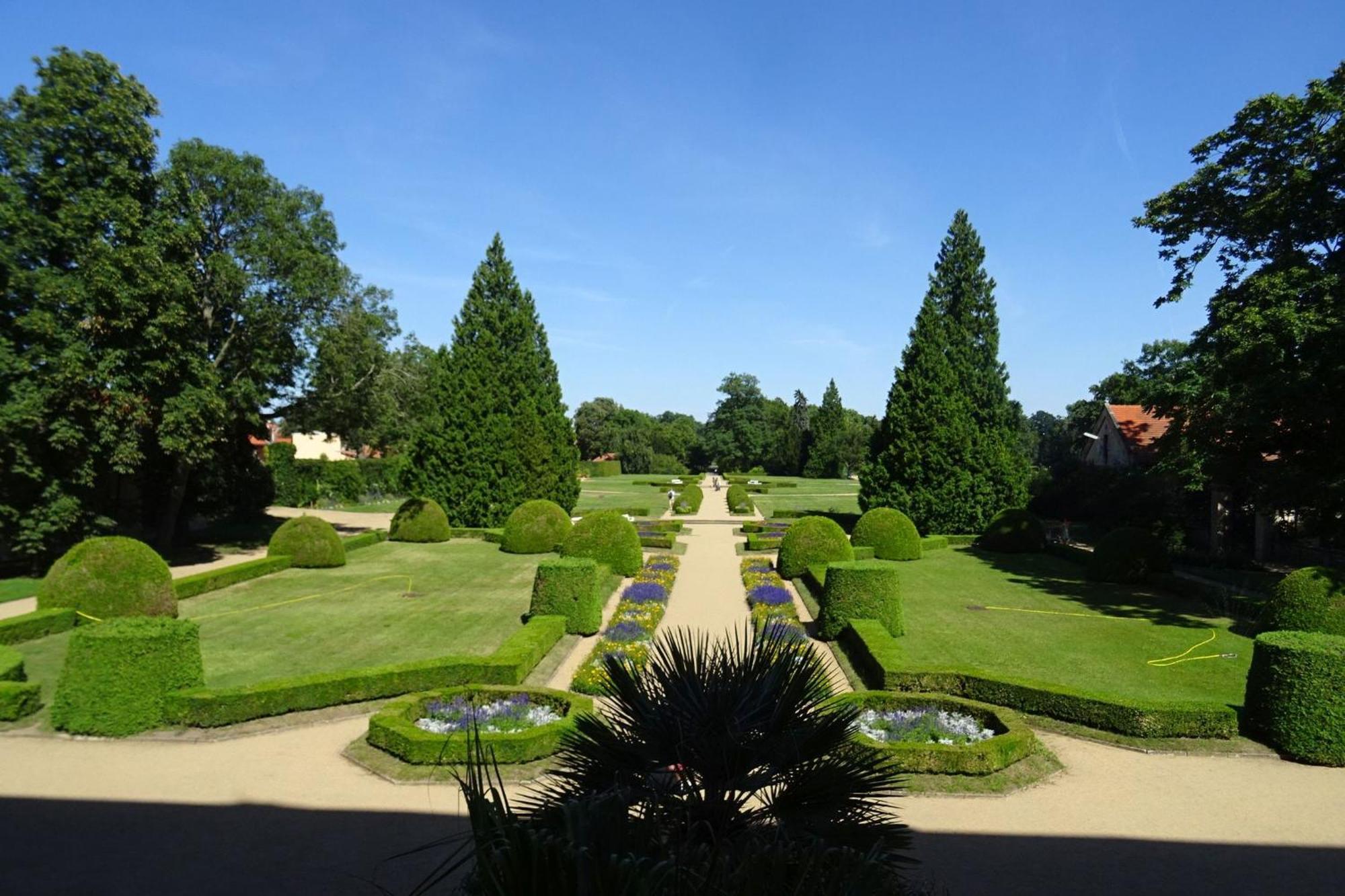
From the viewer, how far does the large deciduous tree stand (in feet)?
55.2

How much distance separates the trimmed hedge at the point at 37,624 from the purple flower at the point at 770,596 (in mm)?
14326

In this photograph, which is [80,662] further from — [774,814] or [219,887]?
[774,814]

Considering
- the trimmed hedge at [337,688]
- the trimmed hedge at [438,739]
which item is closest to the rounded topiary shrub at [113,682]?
the trimmed hedge at [337,688]

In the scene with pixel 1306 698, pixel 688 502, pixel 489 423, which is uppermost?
pixel 489 423

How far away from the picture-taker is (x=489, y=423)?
34.0 m

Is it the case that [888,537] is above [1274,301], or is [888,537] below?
below

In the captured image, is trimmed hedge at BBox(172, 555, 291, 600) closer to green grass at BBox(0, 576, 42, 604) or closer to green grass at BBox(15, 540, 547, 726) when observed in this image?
green grass at BBox(15, 540, 547, 726)

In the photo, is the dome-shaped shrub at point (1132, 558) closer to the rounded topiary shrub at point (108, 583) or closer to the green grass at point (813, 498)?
the green grass at point (813, 498)

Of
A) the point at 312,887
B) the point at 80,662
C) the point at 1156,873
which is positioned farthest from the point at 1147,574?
the point at 80,662

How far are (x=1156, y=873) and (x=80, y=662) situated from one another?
41.6ft

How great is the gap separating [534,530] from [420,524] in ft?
17.5

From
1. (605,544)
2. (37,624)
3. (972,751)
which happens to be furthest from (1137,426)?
(37,624)

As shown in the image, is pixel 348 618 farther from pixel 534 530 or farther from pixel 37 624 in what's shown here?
pixel 534 530

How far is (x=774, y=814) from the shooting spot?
381 centimetres
